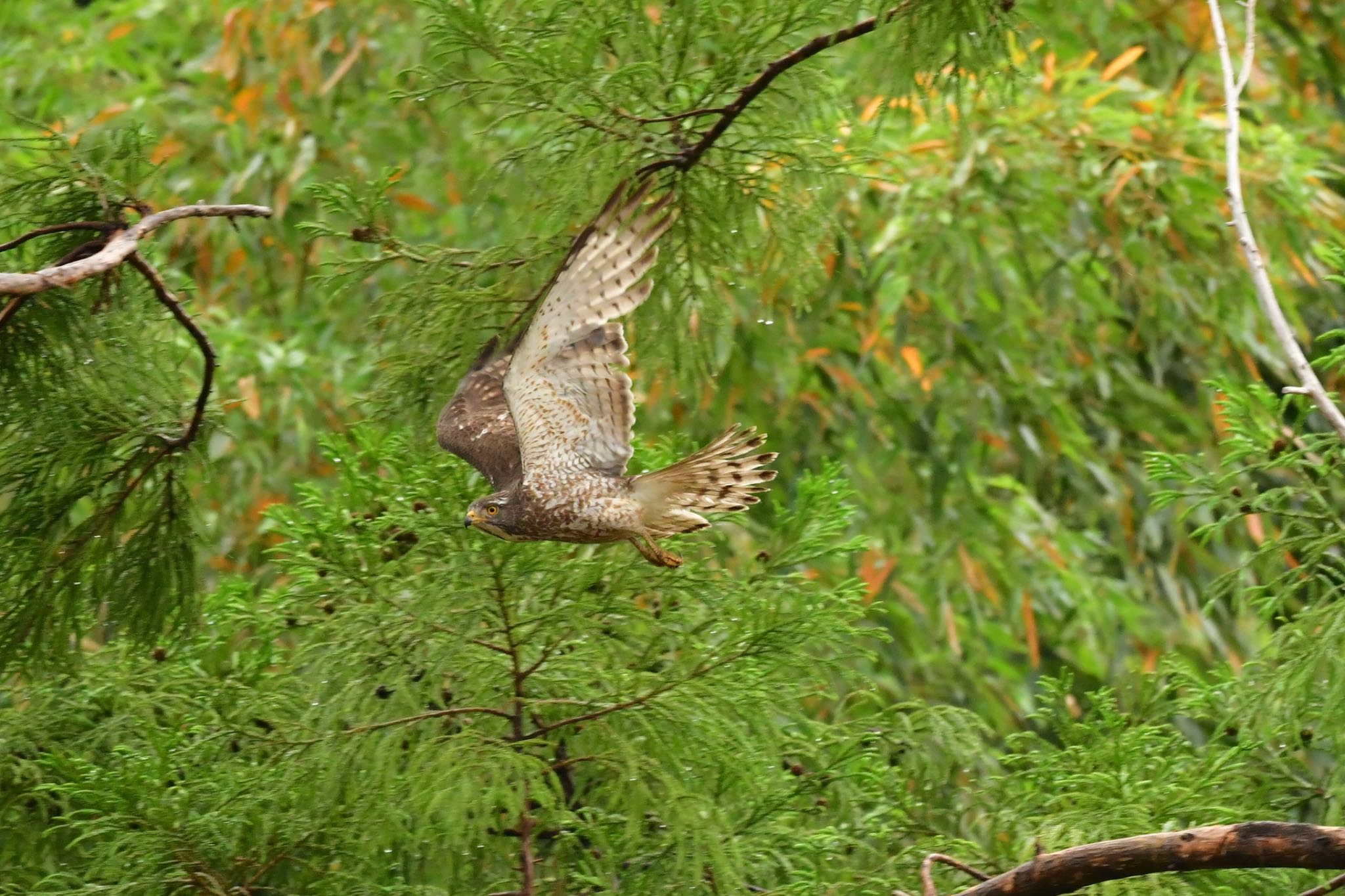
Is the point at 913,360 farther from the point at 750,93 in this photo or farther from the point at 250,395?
the point at 750,93

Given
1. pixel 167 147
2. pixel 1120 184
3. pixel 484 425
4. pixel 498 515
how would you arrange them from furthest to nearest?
1. pixel 167 147
2. pixel 1120 184
3. pixel 484 425
4. pixel 498 515

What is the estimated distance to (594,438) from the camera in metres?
2.37

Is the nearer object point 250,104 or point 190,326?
point 190,326

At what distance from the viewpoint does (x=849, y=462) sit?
544 cm

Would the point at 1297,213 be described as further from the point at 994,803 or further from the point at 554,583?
the point at 554,583

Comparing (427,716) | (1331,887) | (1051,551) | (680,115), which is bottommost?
(1051,551)

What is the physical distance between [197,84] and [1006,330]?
116 inches

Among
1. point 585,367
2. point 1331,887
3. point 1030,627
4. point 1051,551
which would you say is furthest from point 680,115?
point 1051,551

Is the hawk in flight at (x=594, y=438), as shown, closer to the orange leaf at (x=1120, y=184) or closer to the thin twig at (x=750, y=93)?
the thin twig at (x=750, y=93)

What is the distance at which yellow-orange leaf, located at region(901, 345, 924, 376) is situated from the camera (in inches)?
208

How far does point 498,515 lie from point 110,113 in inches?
142

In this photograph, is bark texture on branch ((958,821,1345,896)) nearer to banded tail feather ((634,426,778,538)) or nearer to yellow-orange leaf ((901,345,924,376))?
banded tail feather ((634,426,778,538))

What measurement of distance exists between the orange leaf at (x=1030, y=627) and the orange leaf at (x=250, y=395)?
7.73ft

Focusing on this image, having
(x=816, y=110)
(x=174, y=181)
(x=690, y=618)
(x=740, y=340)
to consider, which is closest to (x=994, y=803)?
(x=690, y=618)
